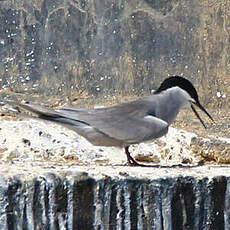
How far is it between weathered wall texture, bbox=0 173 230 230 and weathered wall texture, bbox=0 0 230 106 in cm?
263

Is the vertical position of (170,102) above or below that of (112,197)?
above

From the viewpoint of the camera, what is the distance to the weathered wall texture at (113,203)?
3.86m

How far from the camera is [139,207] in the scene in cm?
408

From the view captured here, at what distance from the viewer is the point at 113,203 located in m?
4.04

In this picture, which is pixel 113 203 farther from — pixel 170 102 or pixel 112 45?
pixel 112 45

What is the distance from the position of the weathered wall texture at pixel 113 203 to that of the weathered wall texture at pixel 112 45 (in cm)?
263

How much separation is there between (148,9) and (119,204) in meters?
3.15

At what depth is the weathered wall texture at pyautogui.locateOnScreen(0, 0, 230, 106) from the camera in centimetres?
676

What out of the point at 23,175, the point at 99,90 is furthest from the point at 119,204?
the point at 99,90

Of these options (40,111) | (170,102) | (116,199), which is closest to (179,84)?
(170,102)

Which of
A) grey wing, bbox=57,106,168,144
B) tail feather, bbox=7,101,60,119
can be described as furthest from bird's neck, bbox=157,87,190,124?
tail feather, bbox=7,101,60,119

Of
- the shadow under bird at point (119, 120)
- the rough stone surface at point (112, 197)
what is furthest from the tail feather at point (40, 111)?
the rough stone surface at point (112, 197)

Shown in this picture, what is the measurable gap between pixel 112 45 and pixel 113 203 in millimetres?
2957

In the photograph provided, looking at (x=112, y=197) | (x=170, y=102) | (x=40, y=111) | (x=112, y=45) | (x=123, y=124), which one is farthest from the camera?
(x=112, y=45)
